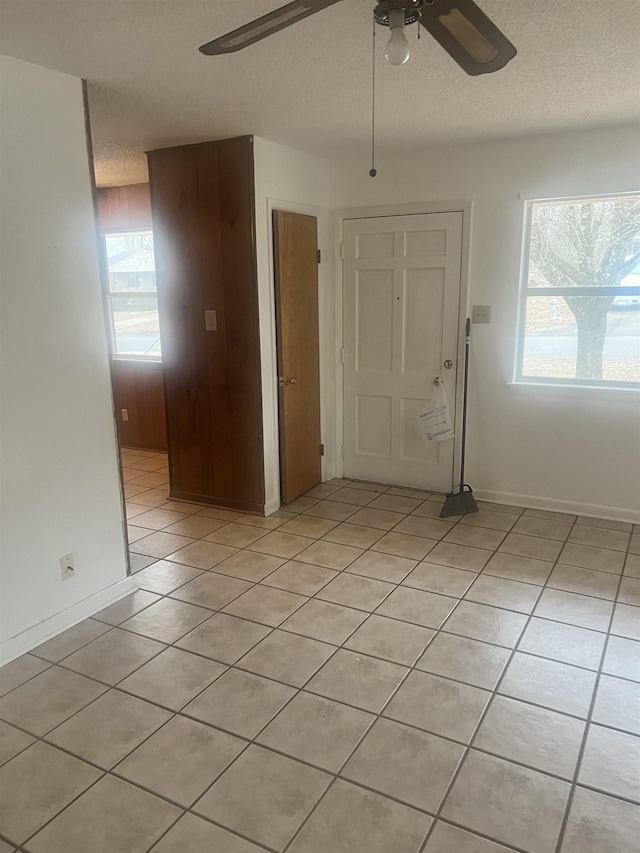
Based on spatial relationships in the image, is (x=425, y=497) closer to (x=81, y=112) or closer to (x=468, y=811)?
(x=468, y=811)

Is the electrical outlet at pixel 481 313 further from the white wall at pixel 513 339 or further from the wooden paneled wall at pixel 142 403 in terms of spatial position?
the wooden paneled wall at pixel 142 403

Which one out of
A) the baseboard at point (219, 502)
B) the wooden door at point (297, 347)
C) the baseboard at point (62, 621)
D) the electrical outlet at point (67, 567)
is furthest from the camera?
the baseboard at point (219, 502)

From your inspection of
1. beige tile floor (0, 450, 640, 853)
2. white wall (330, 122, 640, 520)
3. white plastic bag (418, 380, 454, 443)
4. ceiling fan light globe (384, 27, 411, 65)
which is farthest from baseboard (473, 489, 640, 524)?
ceiling fan light globe (384, 27, 411, 65)

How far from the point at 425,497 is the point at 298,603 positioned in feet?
5.46

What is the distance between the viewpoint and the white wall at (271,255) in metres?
3.63

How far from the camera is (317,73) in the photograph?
7.90 ft

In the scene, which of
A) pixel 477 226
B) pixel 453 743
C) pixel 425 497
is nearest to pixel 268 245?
pixel 477 226

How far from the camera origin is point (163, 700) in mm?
2213

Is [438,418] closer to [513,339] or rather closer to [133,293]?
[513,339]

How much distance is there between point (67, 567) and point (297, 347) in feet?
6.69

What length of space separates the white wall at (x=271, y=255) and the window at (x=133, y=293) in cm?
186

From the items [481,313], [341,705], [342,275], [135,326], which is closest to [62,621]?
[341,705]

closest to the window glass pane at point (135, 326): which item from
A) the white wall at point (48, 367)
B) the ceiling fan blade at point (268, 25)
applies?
the white wall at point (48, 367)

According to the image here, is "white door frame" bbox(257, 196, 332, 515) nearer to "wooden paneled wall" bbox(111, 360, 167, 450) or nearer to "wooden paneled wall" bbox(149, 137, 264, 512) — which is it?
"wooden paneled wall" bbox(149, 137, 264, 512)
